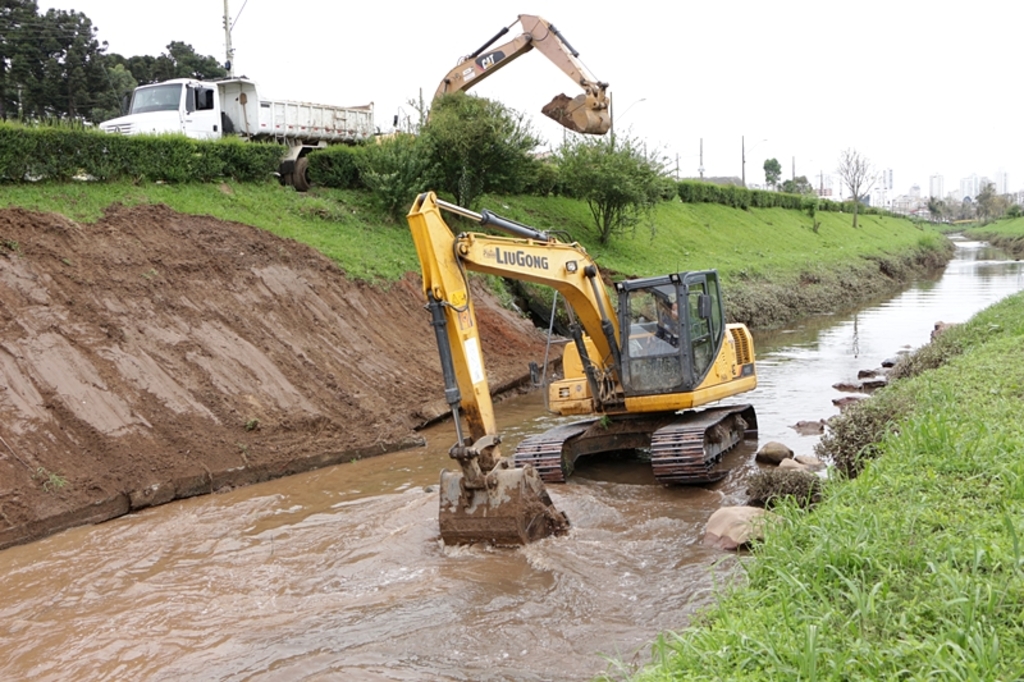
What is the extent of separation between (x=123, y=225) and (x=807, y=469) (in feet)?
38.8

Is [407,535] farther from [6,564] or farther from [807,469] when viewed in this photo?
[807,469]

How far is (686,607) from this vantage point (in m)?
6.94

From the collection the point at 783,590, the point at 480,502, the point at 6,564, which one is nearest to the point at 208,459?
the point at 6,564

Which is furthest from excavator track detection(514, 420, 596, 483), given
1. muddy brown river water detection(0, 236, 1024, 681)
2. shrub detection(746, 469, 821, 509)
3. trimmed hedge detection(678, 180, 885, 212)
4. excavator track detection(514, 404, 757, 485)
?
trimmed hedge detection(678, 180, 885, 212)

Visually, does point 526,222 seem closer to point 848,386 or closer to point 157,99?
point 157,99

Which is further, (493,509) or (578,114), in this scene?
(578,114)

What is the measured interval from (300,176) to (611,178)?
34.2 feet

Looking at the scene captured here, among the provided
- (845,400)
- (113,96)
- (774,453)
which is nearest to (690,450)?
(774,453)

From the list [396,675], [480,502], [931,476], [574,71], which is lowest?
[396,675]

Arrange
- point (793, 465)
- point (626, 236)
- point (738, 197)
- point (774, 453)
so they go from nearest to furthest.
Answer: point (793, 465)
point (774, 453)
point (626, 236)
point (738, 197)

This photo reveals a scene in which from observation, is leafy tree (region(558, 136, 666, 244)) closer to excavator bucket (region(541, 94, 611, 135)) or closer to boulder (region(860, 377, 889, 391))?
excavator bucket (region(541, 94, 611, 135))

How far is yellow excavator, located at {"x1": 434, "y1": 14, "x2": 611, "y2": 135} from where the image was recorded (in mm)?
19703

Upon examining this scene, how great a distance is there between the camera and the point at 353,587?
25.2 ft

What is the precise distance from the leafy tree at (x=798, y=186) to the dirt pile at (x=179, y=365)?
67.3 metres
